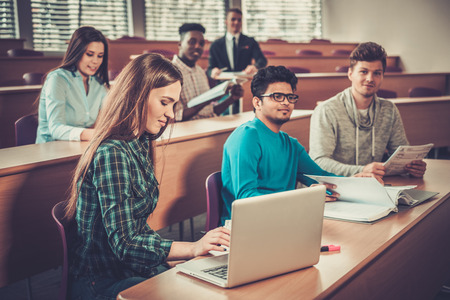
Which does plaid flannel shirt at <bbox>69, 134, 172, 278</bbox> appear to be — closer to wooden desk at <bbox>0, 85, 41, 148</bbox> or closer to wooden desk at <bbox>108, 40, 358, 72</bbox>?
wooden desk at <bbox>0, 85, 41, 148</bbox>

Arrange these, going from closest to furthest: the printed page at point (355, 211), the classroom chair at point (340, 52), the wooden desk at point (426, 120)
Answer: the printed page at point (355, 211) → the wooden desk at point (426, 120) → the classroom chair at point (340, 52)

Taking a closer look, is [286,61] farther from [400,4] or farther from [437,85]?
[400,4]

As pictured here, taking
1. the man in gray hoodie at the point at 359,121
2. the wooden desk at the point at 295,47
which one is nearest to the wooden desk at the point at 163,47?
the wooden desk at the point at 295,47

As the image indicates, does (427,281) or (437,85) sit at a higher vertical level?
(437,85)

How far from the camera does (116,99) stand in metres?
1.30

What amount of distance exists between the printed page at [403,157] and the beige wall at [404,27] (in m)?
6.63

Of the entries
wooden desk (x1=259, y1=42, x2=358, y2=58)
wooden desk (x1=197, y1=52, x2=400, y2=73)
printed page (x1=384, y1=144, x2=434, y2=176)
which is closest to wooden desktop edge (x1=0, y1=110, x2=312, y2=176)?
printed page (x1=384, y1=144, x2=434, y2=176)

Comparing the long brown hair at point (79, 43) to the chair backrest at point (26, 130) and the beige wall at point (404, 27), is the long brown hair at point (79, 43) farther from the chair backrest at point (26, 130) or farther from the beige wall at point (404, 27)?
the beige wall at point (404, 27)

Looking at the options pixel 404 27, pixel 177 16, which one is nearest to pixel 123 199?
pixel 177 16

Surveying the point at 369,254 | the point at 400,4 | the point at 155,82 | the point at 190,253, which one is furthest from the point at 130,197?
the point at 400,4

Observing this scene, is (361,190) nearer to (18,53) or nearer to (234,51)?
(234,51)

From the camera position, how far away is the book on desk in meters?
1.46

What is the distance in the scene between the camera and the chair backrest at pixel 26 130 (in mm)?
2621

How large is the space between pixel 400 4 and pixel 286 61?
3.19m
